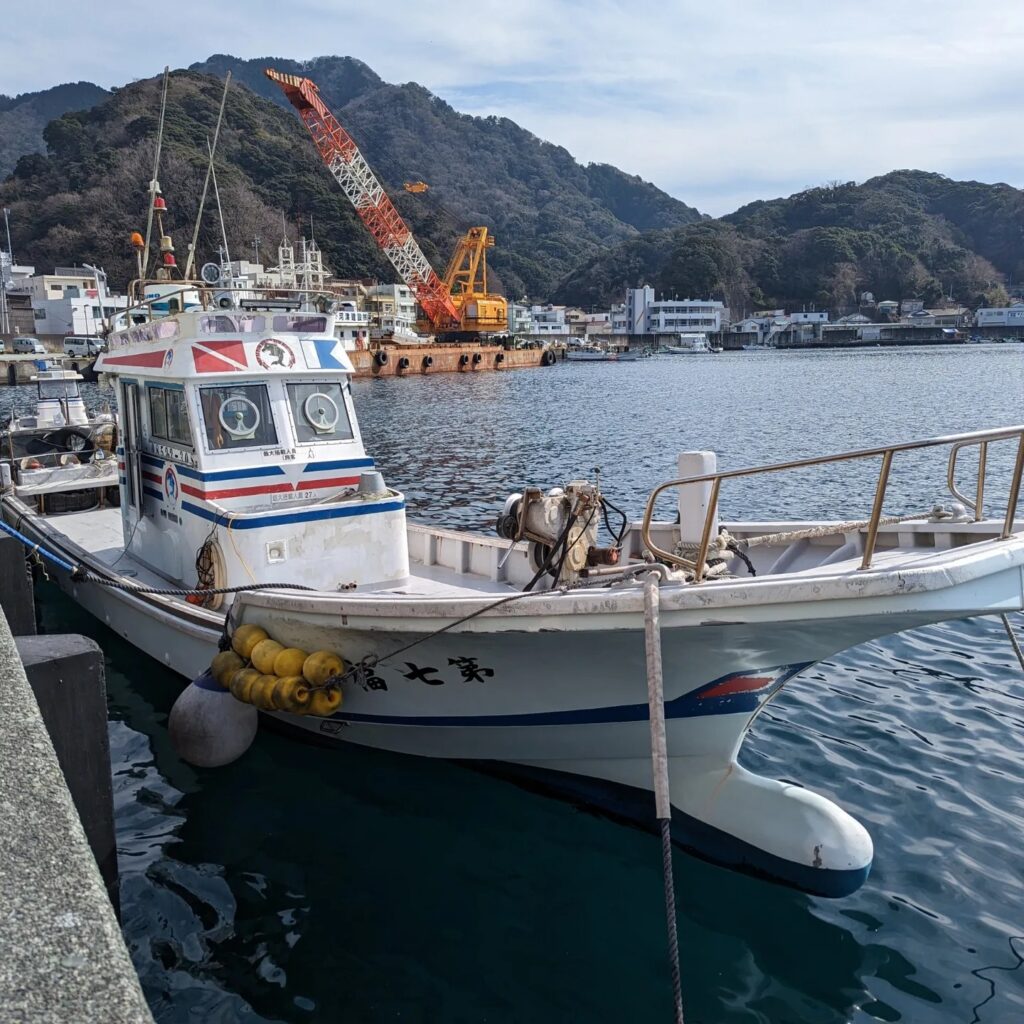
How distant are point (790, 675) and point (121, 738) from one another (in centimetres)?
629

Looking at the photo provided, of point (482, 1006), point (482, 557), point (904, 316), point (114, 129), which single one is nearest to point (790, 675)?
point (482, 1006)

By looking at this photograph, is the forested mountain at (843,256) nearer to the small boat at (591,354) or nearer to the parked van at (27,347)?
the small boat at (591,354)

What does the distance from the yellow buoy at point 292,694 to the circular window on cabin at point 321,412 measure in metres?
3.20

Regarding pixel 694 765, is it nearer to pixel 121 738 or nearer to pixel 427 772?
pixel 427 772

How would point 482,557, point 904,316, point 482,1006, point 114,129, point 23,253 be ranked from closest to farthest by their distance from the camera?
point 482,1006 → point 482,557 → point 23,253 → point 114,129 → point 904,316

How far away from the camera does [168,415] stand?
29.8ft

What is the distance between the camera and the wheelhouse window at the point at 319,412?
8.91 metres

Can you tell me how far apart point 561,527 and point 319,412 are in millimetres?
3351

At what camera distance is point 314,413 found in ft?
29.6

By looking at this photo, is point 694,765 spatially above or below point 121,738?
above

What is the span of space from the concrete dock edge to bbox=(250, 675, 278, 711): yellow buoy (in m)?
3.25

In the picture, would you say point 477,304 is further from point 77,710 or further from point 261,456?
point 77,710

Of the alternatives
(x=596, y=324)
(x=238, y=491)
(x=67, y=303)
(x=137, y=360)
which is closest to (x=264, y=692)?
(x=238, y=491)

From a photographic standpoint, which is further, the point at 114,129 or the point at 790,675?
the point at 114,129
